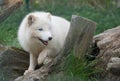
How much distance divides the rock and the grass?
0.96 metres

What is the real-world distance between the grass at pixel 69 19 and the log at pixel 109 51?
0.57ft

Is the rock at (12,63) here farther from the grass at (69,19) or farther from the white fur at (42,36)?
the grass at (69,19)

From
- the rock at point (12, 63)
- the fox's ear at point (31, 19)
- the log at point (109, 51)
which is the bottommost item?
the rock at point (12, 63)

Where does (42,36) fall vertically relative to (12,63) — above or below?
above

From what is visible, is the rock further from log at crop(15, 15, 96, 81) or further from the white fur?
log at crop(15, 15, 96, 81)

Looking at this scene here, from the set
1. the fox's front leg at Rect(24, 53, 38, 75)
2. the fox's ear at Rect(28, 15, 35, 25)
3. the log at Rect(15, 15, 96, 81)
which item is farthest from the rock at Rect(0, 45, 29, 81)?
the fox's ear at Rect(28, 15, 35, 25)

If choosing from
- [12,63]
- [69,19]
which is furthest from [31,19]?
[69,19]

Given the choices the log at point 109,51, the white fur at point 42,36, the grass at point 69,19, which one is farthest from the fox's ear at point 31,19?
the log at point 109,51

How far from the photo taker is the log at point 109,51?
6.87 m

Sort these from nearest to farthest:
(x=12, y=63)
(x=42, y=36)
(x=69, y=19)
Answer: (x=42, y=36), (x=12, y=63), (x=69, y=19)

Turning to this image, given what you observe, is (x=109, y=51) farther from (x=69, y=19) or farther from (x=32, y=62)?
(x=69, y=19)

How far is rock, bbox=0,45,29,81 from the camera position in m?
7.67

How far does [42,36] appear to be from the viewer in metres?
7.00

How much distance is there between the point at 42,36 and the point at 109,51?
106 centimetres
